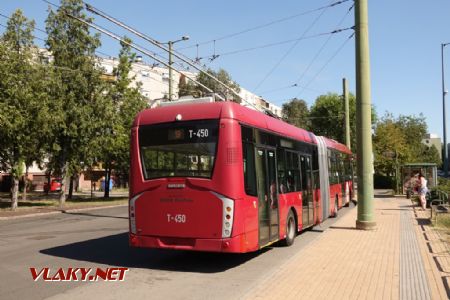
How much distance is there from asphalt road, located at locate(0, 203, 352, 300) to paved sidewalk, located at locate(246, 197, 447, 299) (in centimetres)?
47

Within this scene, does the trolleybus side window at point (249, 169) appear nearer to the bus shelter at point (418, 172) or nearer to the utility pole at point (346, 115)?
the bus shelter at point (418, 172)

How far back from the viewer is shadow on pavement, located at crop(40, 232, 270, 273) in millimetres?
9641

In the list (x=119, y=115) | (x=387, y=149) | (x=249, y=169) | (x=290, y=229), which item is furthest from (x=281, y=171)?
(x=387, y=149)

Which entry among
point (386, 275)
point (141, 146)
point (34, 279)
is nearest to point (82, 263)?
point (34, 279)

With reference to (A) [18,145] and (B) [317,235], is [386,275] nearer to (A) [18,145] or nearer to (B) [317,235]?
(B) [317,235]

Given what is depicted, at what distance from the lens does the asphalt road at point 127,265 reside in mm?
7422

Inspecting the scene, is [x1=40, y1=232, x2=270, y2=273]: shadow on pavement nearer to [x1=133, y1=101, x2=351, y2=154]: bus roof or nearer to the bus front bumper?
the bus front bumper

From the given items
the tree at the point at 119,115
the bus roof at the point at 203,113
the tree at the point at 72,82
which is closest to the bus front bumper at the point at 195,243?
the bus roof at the point at 203,113

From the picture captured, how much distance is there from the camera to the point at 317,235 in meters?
14.1

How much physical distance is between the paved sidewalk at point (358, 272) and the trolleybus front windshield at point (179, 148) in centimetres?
240

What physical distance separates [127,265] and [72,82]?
63.9 ft

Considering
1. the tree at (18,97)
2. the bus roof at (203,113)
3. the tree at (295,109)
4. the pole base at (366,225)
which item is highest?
the tree at (295,109)

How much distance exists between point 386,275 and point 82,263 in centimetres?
578

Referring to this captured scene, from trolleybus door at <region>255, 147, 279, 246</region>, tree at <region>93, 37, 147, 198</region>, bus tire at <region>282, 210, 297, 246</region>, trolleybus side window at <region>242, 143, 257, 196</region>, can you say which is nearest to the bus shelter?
tree at <region>93, 37, 147, 198</region>
